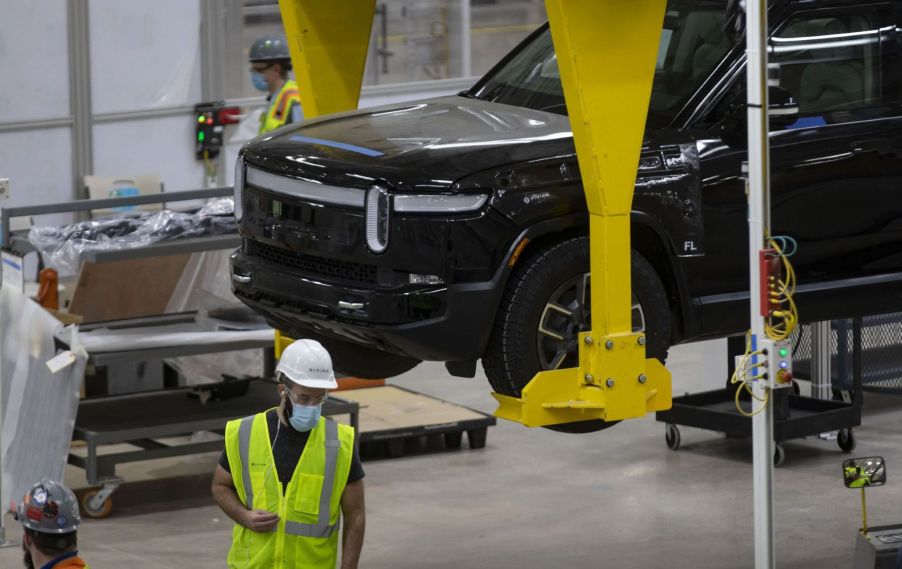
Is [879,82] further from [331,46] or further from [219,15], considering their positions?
[219,15]


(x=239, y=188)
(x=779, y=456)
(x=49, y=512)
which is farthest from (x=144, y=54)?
(x=49, y=512)

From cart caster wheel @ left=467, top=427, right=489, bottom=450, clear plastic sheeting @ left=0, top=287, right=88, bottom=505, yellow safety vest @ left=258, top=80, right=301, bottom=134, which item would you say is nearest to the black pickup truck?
clear plastic sheeting @ left=0, top=287, right=88, bottom=505

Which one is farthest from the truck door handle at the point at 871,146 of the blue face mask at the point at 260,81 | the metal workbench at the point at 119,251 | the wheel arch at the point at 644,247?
the blue face mask at the point at 260,81

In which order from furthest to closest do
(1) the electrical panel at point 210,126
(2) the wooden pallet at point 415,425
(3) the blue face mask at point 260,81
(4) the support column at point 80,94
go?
(1) the electrical panel at point 210,126, (4) the support column at point 80,94, (3) the blue face mask at point 260,81, (2) the wooden pallet at point 415,425

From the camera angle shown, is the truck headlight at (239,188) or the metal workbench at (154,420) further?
the metal workbench at (154,420)

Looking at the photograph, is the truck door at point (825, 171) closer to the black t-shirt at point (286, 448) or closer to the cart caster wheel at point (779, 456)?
the black t-shirt at point (286, 448)

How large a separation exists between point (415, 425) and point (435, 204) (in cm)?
412

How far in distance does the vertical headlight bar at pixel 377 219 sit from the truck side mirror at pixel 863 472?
192cm

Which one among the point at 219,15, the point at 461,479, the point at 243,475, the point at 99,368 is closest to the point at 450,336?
the point at 243,475

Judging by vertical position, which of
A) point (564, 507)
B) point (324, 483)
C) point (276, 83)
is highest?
point (276, 83)

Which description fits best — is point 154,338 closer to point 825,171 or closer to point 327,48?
point 327,48

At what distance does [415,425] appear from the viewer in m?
9.97

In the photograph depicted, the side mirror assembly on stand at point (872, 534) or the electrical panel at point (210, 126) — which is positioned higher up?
the electrical panel at point (210, 126)

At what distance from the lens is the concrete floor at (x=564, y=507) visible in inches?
321
